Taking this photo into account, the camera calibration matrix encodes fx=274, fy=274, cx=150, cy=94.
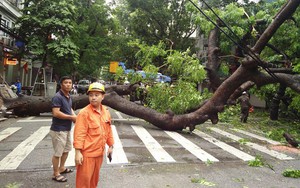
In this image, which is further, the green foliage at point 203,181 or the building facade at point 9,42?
the building facade at point 9,42

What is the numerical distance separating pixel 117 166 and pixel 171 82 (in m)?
7.07

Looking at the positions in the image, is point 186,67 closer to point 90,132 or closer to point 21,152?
point 21,152

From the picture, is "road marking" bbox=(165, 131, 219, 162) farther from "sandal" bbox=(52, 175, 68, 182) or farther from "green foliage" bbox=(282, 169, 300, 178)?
"sandal" bbox=(52, 175, 68, 182)

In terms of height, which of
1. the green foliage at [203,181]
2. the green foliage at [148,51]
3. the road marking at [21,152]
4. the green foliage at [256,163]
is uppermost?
the green foliage at [148,51]

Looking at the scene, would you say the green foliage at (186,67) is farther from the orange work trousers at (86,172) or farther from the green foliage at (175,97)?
the orange work trousers at (86,172)

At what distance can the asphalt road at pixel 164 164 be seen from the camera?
17.5 ft

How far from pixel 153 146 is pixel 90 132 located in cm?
489

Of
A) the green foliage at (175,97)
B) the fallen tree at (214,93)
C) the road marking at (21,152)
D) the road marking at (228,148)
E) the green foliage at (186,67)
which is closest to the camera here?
the road marking at (21,152)

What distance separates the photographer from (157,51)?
39.0 ft

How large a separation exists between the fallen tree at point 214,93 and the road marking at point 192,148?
0.61 m

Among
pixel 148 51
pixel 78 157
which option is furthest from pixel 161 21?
pixel 78 157

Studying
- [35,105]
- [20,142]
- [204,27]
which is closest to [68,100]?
[20,142]

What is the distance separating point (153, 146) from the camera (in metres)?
8.39

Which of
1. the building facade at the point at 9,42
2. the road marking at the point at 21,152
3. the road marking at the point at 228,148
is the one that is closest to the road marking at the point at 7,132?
the road marking at the point at 21,152
